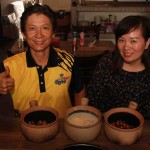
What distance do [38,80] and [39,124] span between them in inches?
23.8

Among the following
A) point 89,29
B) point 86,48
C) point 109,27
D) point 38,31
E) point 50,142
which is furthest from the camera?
point 109,27

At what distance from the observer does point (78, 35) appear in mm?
3932

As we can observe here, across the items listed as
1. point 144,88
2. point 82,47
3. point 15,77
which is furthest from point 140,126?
point 82,47

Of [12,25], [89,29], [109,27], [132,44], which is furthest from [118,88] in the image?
[12,25]

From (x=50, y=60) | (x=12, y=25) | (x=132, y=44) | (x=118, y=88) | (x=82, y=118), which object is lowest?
(x=12, y=25)

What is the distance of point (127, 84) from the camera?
5.85 feet

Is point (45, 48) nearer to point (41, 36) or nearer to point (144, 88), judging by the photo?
point (41, 36)

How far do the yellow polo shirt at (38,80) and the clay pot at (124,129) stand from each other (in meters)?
0.62

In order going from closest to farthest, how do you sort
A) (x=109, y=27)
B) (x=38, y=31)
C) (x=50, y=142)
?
(x=50, y=142) → (x=38, y=31) → (x=109, y=27)

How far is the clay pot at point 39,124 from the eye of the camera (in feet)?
3.34

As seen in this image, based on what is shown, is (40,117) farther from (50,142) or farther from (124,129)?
(124,129)

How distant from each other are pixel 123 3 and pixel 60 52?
181 inches

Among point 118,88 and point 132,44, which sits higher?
point 132,44

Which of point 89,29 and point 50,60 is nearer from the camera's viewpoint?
point 50,60
